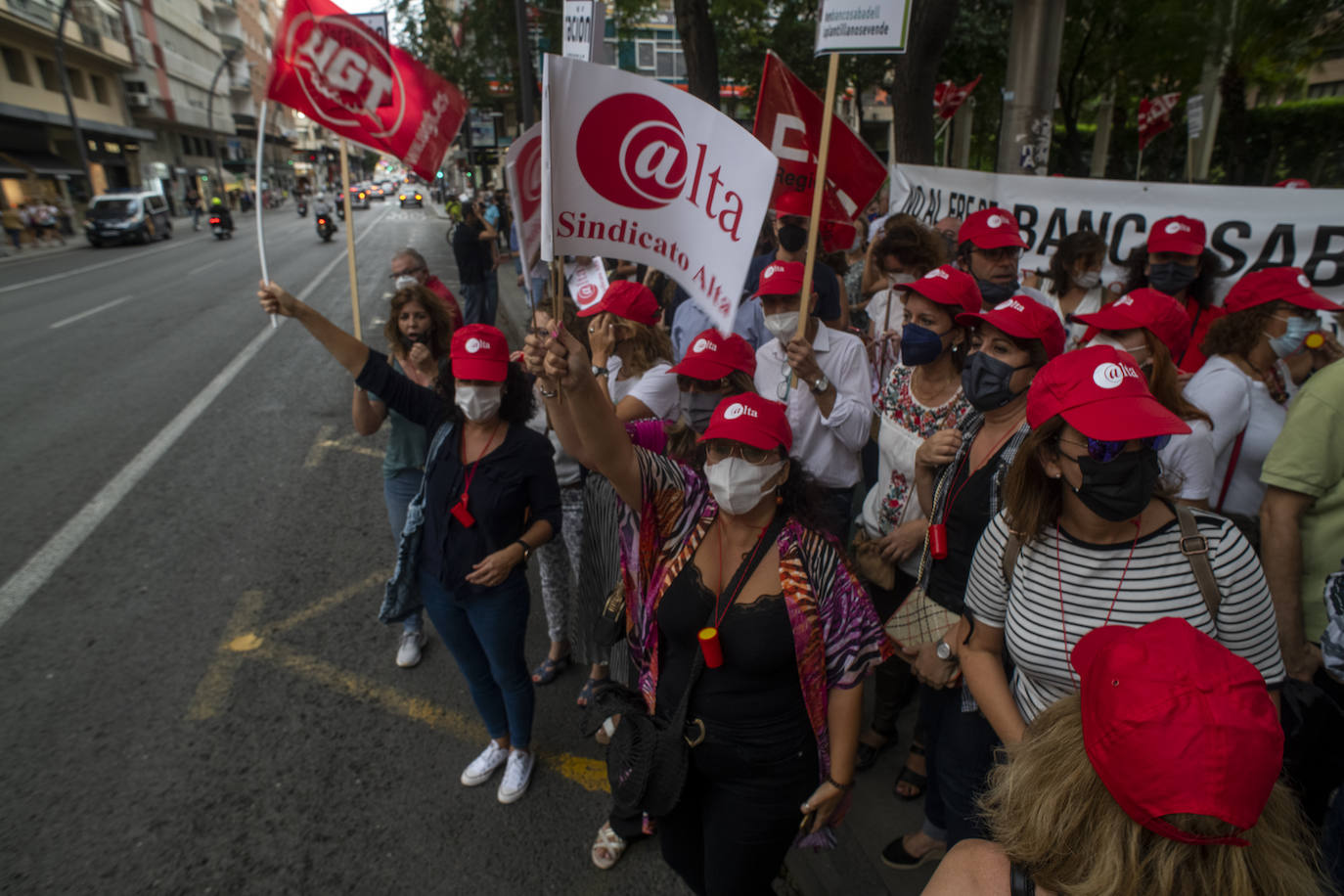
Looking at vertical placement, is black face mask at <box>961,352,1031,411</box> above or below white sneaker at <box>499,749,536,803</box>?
above

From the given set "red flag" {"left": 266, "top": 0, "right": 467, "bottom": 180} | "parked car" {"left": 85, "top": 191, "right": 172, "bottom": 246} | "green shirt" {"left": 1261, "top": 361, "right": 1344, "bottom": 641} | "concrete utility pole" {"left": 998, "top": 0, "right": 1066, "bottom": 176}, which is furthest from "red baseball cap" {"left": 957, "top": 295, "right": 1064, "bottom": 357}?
"parked car" {"left": 85, "top": 191, "right": 172, "bottom": 246}

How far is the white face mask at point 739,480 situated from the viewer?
80.7 inches

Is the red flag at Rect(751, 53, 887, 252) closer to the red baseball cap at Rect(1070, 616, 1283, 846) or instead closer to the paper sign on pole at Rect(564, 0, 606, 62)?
the paper sign on pole at Rect(564, 0, 606, 62)

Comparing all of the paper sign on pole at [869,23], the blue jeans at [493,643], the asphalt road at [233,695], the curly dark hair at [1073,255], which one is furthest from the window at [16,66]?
the curly dark hair at [1073,255]

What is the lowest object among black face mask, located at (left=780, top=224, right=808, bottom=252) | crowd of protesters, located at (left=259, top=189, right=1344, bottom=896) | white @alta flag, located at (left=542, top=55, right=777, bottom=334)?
crowd of protesters, located at (left=259, top=189, right=1344, bottom=896)

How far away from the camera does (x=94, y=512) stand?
18.3 ft

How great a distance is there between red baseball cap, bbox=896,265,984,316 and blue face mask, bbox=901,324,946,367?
0.36ft

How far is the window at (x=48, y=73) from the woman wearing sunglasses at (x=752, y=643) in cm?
4594

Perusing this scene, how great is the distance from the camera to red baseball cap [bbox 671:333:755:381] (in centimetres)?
269

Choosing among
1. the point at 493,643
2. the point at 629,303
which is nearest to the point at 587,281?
the point at 629,303

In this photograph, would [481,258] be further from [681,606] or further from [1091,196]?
[681,606]

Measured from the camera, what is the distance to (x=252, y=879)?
8.90 ft

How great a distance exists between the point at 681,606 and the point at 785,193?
2945 mm

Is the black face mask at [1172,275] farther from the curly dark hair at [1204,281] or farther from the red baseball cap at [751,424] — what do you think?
the red baseball cap at [751,424]
